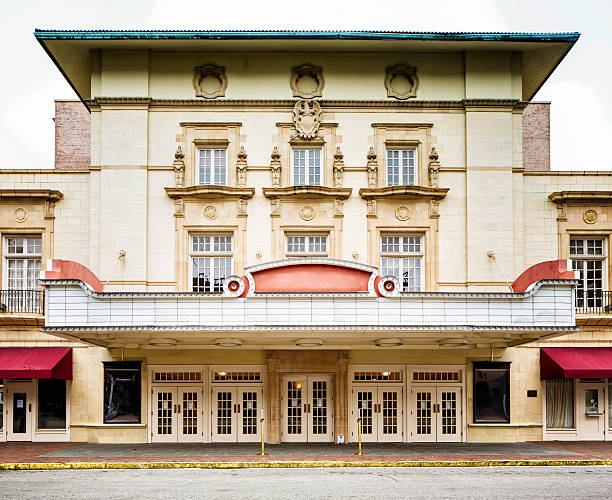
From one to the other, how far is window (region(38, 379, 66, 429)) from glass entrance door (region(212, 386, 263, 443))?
16.3ft

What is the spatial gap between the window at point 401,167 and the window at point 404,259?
1.86 metres

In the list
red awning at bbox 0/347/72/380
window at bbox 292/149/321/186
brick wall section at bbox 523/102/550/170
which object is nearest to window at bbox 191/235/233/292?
window at bbox 292/149/321/186

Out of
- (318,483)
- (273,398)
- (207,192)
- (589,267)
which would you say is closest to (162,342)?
(273,398)

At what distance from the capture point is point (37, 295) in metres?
24.0

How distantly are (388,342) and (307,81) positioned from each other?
9050mm

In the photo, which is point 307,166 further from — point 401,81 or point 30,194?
point 30,194

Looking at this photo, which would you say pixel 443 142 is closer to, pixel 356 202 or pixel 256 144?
pixel 356 202

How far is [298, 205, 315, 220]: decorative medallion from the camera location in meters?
23.7

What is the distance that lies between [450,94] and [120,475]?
50.9 feet

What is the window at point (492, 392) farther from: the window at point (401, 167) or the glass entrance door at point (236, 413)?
the glass entrance door at point (236, 413)

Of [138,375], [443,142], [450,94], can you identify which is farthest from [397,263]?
[138,375]

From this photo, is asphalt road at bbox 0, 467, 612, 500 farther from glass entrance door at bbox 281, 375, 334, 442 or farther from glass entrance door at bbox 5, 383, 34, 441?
glass entrance door at bbox 5, 383, 34, 441

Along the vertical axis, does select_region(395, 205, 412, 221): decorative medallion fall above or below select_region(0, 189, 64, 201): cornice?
below

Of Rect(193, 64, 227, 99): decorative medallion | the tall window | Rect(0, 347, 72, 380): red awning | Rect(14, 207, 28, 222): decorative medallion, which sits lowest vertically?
Rect(0, 347, 72, 380): red awning
